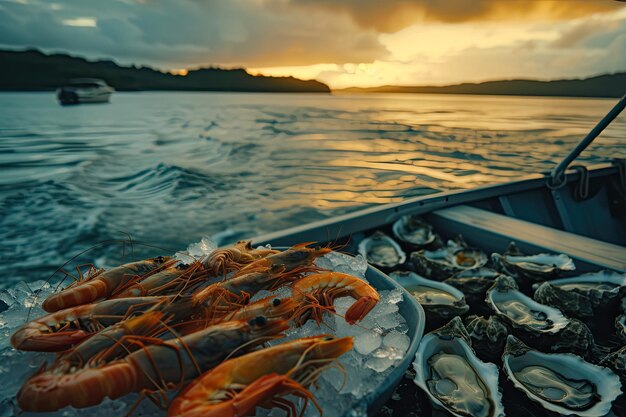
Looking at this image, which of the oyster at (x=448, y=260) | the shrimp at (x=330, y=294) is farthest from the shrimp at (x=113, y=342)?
the oyster at (x=448, y=260)

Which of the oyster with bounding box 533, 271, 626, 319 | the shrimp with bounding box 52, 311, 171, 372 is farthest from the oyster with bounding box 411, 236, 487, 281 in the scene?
the shrimp with bounding box 52, 311, 171, 372

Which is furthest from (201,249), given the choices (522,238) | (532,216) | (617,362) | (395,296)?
(532,216)

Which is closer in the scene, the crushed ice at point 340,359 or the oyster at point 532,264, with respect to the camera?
the crushed ice at point 340,359

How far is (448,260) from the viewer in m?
2.72

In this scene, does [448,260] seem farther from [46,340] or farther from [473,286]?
[46,340]

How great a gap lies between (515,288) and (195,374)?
204 cm

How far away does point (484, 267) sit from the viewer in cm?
251

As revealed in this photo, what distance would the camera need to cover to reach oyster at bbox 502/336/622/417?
Answer: 141cm

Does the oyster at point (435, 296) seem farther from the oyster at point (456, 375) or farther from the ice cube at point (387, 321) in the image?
the ice cube at point (387, 321)

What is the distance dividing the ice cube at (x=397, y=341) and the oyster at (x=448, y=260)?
1.53 metres

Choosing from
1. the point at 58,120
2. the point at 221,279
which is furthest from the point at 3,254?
the point at 58,120

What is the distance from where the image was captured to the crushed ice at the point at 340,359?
86 cm

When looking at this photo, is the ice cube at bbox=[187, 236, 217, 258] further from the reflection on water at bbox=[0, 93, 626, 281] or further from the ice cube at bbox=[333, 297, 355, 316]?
the reflection on water at bbox=[0, 93, 626, 281]

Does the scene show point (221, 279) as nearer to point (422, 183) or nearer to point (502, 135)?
point (422, 183)
